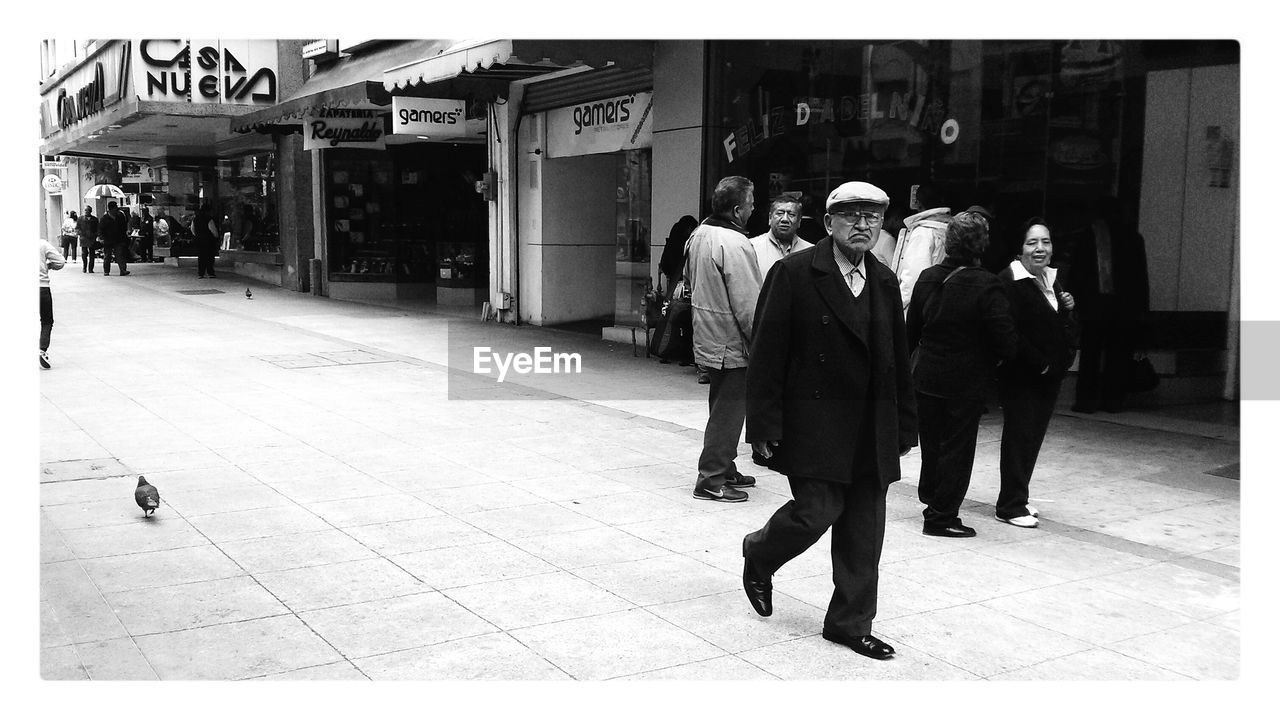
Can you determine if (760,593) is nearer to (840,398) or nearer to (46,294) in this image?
(840,398)

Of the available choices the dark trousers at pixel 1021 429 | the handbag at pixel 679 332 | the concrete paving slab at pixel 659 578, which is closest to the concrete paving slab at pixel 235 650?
the concrete paving slab at pixel 659 578

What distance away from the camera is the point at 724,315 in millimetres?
6734

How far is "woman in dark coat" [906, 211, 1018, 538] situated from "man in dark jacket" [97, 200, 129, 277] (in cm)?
2630

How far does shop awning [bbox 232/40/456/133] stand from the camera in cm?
1645

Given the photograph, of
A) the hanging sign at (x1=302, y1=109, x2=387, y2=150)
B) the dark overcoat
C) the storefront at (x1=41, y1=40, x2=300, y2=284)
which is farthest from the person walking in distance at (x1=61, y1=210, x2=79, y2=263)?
the dark overcoat

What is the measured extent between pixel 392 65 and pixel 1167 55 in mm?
12836

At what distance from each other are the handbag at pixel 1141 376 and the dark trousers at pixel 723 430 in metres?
4.50

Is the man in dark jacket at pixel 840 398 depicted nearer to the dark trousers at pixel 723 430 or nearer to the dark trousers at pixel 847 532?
the dark trousers at pixel 847 532

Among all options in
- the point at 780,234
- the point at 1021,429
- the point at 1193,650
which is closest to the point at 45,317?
the point at 780,234

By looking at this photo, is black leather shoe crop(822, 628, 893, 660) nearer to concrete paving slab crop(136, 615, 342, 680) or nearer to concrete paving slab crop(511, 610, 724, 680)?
concrete paving slab crop(511, 610, 724, 680)

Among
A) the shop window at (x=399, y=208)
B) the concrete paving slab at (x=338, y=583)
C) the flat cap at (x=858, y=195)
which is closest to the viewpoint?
the flat cap at (x=858, y=195)

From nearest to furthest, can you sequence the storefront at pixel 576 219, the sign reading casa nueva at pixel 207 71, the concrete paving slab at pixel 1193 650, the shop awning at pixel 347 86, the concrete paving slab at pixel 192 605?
the concrete paving slab at pixel 1193 650 → the concrete paving slab at pixel 192 605 → the storefront at pixel 576 219 → the shop awning at pixel 347 86 → the sign reading casa nueva at pixel 207 71

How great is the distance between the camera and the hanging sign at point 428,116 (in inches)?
634

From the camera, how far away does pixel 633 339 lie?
13891 mm
